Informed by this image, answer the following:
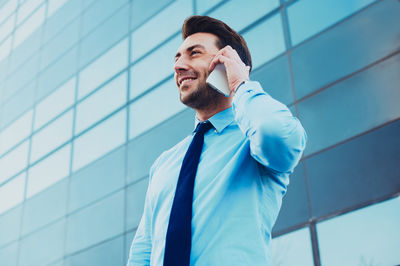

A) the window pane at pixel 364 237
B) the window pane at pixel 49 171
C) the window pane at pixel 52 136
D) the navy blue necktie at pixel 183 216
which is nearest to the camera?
the navy blue necktie at pixel 183 216

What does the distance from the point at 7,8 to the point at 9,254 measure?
12.6 m

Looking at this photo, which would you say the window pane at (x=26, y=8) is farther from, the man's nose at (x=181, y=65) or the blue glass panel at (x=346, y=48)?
the man's nose at (x=181, y=65)

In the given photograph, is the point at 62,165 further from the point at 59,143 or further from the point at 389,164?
the point at 389,164

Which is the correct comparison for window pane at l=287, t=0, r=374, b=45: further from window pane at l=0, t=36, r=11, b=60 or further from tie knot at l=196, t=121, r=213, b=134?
window pane at l=0, t=36, r=11, b=60

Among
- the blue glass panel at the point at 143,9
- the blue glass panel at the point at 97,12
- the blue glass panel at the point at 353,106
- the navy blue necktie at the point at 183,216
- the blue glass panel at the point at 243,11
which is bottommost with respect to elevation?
the navy blue necktie at the point at 183,216

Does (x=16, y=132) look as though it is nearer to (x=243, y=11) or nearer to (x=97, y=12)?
(x=97, y=12)

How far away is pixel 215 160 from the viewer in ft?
6.23

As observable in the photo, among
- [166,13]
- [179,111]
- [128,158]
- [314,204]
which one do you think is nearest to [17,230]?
[128,158]

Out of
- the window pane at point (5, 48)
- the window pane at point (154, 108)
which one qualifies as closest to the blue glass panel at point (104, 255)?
the window pane at point (154, 108)

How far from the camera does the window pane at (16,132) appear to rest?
14606 mm

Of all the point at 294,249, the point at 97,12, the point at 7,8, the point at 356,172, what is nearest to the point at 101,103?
the point at 97,12

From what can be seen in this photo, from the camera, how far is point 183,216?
1704mm

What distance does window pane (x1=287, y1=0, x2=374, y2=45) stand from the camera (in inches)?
283

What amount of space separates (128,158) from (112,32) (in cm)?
452
